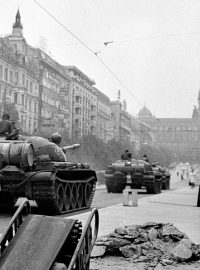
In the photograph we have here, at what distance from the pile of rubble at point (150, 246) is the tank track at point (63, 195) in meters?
5.22

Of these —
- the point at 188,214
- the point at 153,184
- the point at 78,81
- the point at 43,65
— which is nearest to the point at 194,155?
the point at 78,81

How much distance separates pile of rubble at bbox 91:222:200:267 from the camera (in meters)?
6.65

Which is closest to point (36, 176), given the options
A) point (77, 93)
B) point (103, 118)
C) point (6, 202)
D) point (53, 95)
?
point (6, 202)

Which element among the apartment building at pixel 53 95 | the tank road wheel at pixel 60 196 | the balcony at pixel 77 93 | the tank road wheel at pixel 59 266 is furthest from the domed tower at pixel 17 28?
the tank road wheel at pixel 59 266

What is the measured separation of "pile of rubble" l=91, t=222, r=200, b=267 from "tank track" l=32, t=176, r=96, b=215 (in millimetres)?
5223

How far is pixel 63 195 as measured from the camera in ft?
45.4

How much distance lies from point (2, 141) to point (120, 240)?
6.83 meters

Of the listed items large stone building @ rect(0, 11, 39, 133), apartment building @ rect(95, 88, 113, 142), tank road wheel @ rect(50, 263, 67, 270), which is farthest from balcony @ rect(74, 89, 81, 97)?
tank road wheel @ rect(50, 263, 67, 270)

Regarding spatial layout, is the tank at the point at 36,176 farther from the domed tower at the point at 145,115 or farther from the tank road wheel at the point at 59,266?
the domed tower at the point at 145,115

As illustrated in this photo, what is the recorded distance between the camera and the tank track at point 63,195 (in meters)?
12.6

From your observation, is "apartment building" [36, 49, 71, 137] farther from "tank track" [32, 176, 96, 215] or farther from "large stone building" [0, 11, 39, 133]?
"tank track" [32, 176, 96, 215]

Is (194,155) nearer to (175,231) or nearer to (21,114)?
(21,114)

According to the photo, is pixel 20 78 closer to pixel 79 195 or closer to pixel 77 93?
pixel 77 93

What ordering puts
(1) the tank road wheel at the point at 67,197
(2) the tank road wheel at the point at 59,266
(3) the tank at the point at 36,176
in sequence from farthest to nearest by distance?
(1) the tank road wheel at the point at 67,197
(3) the tank at the point at 36,176
(2) the tank road wheel at the point at 59,266
